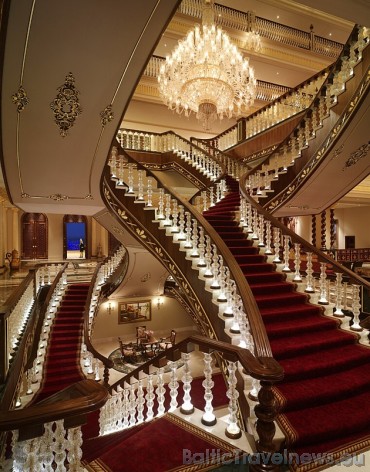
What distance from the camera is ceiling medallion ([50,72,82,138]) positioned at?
132 inches

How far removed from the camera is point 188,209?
529cm

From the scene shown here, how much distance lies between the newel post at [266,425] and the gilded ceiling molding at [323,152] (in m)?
4.29

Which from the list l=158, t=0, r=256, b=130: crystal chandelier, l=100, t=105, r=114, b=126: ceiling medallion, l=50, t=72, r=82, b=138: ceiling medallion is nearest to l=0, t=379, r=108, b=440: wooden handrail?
l=50, t=72, r=82, b=138: ceiling medallion

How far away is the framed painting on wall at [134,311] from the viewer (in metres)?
11.9

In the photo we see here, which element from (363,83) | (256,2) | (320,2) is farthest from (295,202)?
→ (256,2)

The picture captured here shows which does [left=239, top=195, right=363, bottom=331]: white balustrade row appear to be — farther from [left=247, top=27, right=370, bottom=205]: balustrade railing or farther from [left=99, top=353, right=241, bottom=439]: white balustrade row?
[left=99, top=353, right=241, bottom=439]: white balustrade row

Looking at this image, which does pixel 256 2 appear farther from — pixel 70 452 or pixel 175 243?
pixel 70 452

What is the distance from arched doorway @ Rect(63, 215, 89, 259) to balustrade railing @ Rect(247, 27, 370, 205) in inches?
453

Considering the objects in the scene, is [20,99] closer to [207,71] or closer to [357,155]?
[207,71]

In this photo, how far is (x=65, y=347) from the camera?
736 centimetres

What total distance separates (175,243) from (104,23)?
3408 mm

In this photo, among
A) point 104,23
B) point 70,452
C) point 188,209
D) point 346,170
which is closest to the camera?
point 70,452

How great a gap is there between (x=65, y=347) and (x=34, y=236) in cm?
981

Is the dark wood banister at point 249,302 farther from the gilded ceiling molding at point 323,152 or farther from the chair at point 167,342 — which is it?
the chair at point 167,342
